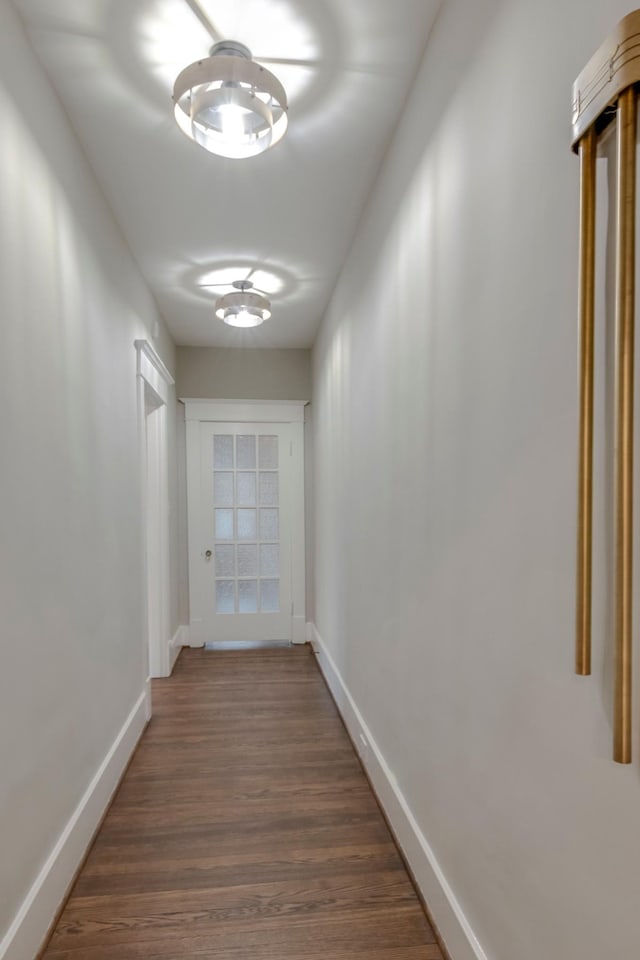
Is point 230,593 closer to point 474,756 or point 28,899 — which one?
point 28,899

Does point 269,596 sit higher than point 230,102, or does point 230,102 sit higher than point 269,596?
point 230,102

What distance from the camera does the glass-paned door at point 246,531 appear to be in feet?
15.8

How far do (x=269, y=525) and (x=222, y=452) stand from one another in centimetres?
78

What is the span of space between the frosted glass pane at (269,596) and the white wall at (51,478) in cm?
225

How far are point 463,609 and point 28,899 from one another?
145 centimetres

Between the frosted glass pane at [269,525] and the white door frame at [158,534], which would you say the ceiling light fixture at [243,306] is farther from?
the frosted glass pane at [269,525]

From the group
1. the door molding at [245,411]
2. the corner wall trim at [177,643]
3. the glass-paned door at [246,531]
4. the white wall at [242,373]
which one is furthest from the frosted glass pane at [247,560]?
the white wall at [242,373]

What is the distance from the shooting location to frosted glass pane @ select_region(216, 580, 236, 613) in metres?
4.82

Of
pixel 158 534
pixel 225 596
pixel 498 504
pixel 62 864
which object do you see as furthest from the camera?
pixel 225 596

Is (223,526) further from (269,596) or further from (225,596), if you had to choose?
(269,596)

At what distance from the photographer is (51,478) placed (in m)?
1.76

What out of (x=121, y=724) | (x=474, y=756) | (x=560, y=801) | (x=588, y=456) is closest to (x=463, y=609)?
(x=474, y=756)

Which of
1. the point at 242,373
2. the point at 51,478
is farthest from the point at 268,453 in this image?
the point at 51,478

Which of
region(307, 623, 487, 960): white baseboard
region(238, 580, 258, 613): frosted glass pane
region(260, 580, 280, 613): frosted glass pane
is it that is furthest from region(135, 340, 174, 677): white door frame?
region(307, 623, 487, 960): white baseboard
